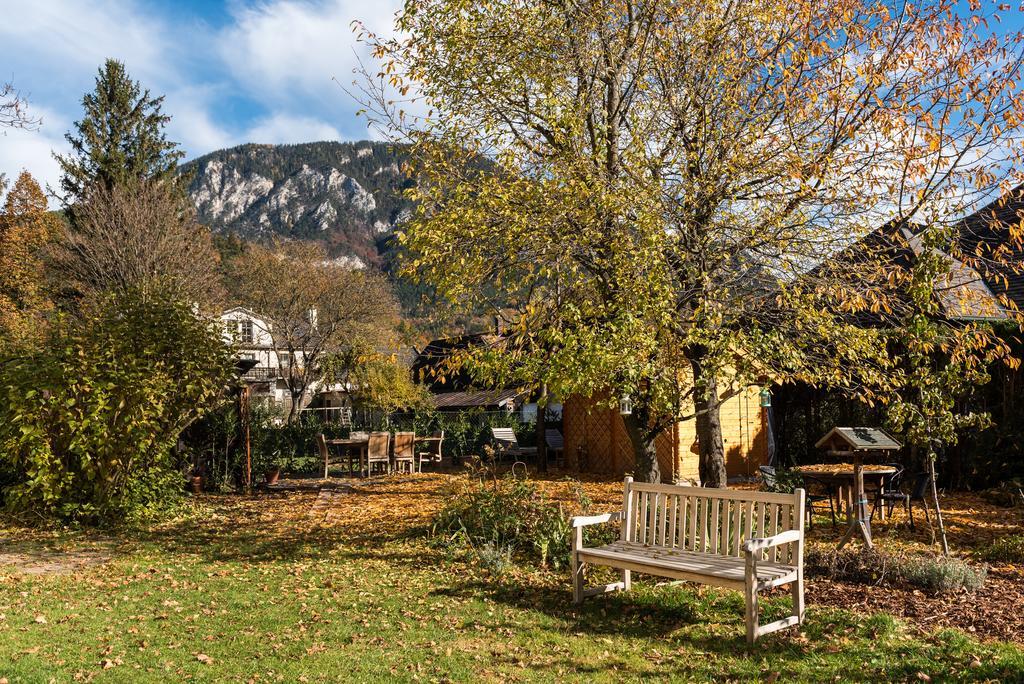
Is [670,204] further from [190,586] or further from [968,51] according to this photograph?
[190,586]

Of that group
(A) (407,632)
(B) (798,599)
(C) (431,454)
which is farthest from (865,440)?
(C) (431,454)

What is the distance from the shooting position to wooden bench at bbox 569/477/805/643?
Answer: 16.8ft

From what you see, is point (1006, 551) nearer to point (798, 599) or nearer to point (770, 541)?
point (798, 599)

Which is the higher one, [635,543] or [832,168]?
[832,168]

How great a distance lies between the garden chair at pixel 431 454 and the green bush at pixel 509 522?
10197 millimetres

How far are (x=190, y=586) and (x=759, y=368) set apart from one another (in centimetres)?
573

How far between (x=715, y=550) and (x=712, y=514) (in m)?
0.28

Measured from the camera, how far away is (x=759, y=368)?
7.62 meters

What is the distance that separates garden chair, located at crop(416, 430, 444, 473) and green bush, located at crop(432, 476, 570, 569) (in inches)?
401

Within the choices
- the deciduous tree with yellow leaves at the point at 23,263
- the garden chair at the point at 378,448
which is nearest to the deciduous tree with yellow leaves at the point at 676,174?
the garden chair at the point at 378,448

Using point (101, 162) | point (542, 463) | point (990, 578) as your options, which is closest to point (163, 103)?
point (101, 162)

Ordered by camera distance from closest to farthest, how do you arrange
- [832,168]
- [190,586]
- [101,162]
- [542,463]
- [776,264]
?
[190,586] < [832,168] < [776,264] < [542,463] < [101,162]

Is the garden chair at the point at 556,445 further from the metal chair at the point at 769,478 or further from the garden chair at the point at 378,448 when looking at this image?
the metal chair at the point at 769,478

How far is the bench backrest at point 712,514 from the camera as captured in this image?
569cm
